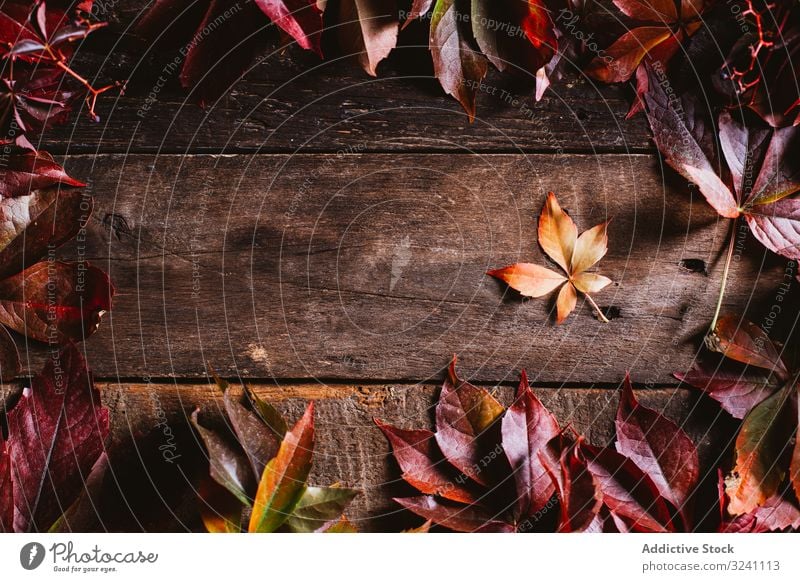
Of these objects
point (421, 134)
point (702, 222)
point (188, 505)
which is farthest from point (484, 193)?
point (188, 505)

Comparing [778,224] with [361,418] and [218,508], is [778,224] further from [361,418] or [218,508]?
[218,508]

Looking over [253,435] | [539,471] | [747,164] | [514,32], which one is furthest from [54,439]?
[747,164]

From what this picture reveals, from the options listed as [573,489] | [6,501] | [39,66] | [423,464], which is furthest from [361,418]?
[39,66]

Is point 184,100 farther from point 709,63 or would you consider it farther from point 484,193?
point 709,63

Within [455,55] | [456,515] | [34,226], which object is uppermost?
[455,55]

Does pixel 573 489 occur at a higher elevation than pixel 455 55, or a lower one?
lower

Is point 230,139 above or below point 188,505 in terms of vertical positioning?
above
